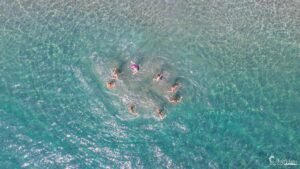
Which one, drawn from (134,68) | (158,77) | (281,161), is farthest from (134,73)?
(281,161)

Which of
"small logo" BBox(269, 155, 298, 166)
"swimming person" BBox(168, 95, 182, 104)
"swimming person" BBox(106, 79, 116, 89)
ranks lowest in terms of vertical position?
"small logo" BBox(269, 155, 298, 166)

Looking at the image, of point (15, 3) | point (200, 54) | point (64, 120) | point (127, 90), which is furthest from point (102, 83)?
point (15, 3)

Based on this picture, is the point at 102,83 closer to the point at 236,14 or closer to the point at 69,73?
the point at 69,73

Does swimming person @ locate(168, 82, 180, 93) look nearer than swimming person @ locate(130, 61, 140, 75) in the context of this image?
Yes

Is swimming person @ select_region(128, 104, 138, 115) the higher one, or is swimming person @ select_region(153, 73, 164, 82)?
swimming person @ select_region(153, 73, 164, 82)

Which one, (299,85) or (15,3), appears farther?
(15,3)

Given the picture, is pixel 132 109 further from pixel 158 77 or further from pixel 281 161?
pixel 281 161

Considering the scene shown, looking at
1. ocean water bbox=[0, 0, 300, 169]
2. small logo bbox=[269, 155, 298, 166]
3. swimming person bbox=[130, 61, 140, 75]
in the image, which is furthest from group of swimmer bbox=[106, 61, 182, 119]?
small logo bbox=[269, 155, 298, 166]

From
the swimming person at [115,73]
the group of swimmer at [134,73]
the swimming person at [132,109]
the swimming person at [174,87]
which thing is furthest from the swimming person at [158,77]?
the swimming person at [115,73]

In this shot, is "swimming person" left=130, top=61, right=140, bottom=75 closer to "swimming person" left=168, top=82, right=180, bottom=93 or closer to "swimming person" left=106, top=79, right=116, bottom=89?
"swimming person" left=106, top=79, right=116, bottom=89
